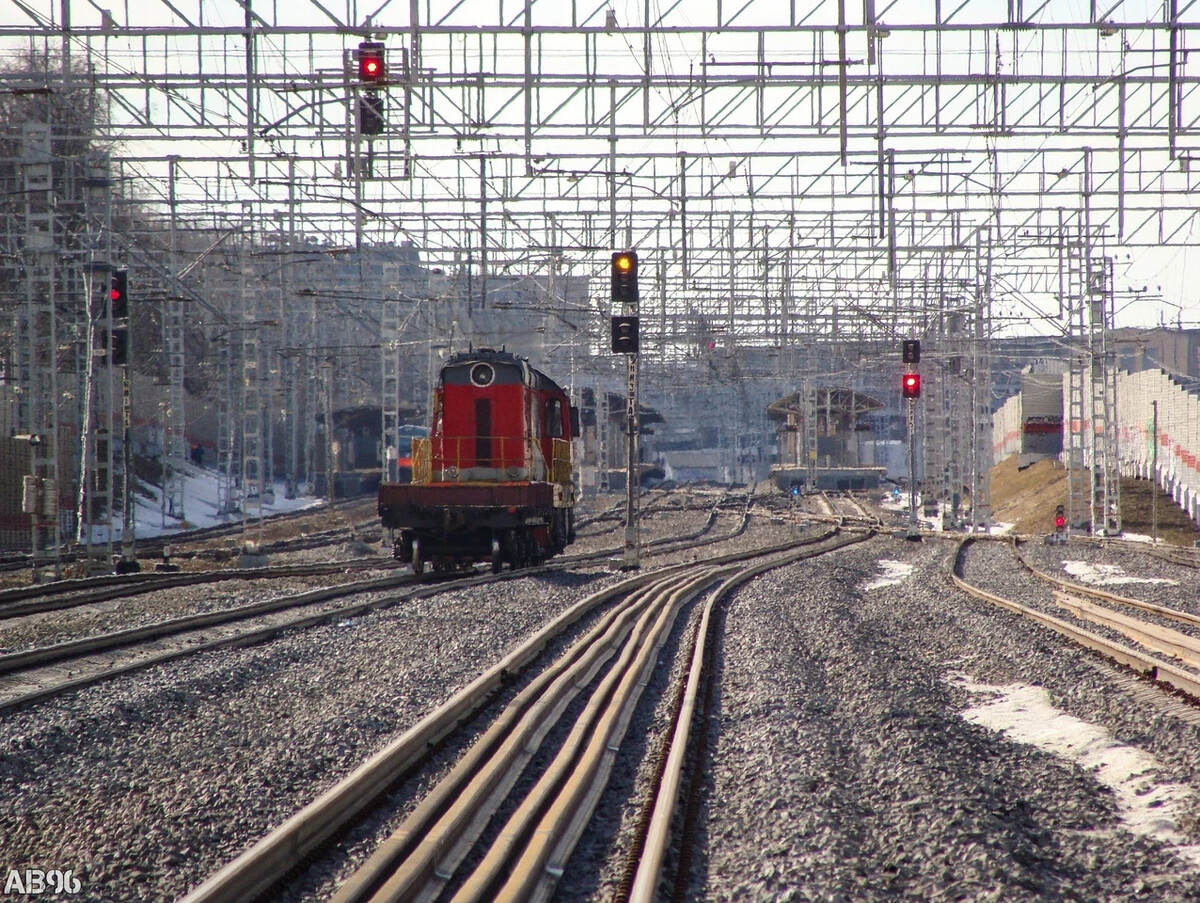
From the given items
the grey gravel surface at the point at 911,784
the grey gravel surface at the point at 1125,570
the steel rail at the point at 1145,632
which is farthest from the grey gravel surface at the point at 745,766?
the grey gravel surface at the point at 1125,570

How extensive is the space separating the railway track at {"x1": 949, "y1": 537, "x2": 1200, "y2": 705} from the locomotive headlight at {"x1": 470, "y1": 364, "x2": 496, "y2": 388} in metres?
7.77

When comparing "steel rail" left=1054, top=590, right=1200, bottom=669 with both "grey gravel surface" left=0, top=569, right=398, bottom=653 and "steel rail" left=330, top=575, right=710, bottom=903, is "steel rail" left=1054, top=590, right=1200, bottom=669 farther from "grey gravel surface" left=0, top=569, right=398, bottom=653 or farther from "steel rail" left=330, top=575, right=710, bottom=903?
"grey gravel surface" left=0, top=569, right=398, bottom=653

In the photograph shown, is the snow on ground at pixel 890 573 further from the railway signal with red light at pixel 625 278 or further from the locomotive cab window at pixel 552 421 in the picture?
the locomotive cab window at pixel 552 421

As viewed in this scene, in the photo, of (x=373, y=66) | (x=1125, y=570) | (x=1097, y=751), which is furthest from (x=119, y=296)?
(x=1125, y=570)

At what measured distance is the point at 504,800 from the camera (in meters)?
5.34

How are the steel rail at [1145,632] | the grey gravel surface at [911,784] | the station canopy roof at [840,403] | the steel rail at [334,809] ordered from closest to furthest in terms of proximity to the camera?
the steel rail at [334,809] → the grey gravel surface at [911,784] → the steel rail at [1145,632] → the station canopy roof at [840,403]

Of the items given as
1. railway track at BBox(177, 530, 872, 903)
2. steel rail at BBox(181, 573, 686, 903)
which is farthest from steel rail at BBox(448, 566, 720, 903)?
steel rail at BBox(181, 573, 686, 903)

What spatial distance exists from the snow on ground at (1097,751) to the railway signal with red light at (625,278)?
9.51 metres

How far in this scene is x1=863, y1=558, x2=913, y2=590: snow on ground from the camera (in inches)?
682

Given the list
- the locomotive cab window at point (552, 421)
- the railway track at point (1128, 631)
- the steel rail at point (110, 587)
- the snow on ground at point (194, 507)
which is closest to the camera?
the railway track at point (1128, 631)

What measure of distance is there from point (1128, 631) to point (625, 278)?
9.13 m

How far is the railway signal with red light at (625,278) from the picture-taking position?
17344 millimetres

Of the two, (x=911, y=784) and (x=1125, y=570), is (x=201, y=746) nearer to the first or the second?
(x=911, y=784)

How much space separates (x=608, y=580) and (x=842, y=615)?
4495mm
